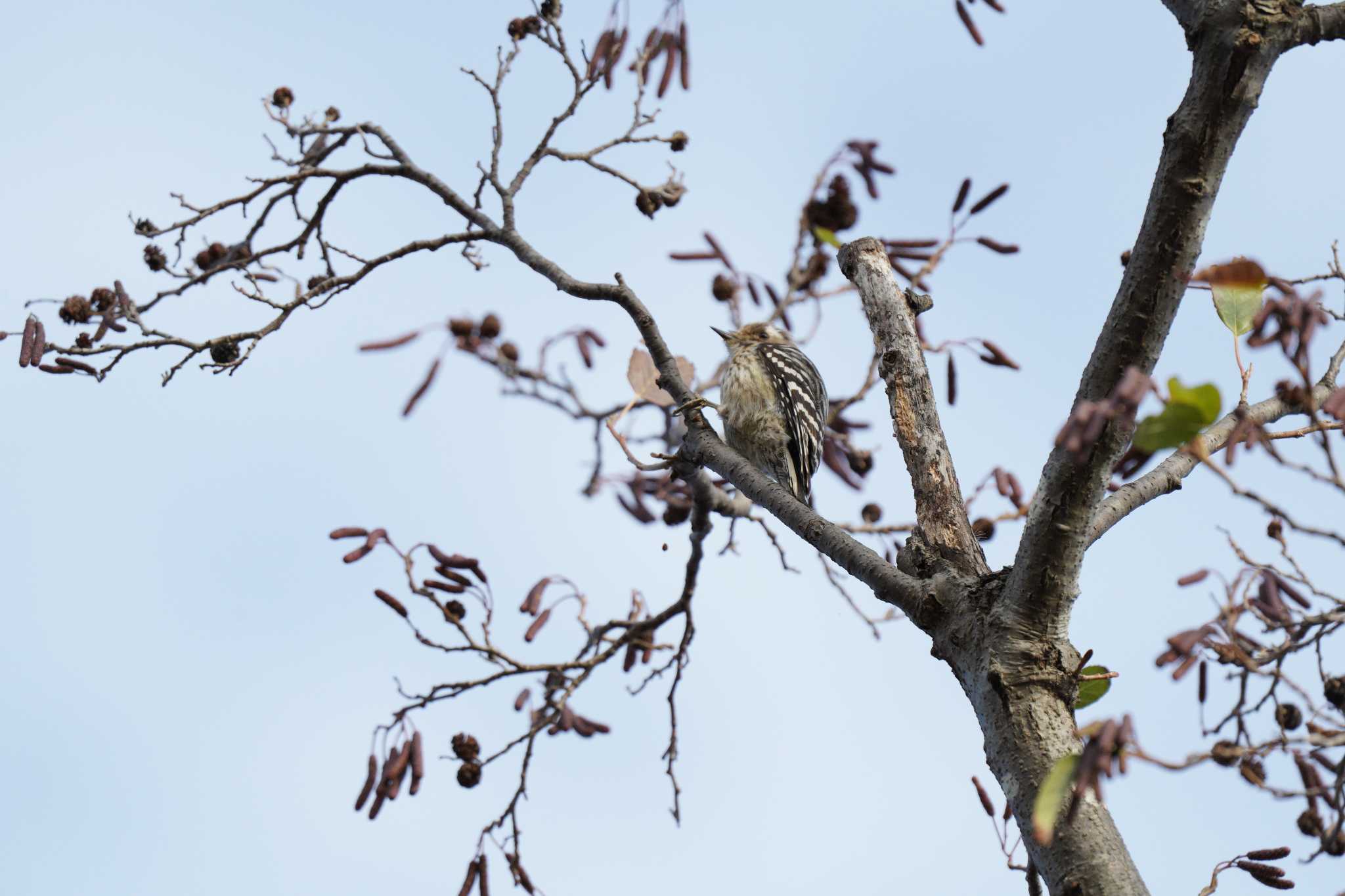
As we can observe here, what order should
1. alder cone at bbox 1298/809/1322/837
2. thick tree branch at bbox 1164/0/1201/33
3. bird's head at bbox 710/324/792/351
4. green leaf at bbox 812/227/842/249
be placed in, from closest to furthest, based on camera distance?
1. thick tree branch at bbox 1164/0/1201/33
2. alder cone at bbox 1298/809/1322/837
3. green leaf at bbox 812/227/842/249
4. bird's head at bbox 710/324/792/351

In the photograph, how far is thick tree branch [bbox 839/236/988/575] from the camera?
3.12m

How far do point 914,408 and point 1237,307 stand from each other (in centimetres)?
131

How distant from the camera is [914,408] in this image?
3496 mm

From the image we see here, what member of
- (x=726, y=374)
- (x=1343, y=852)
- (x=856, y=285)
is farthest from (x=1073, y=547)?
(x=726, y=374)

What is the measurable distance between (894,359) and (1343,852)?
1789 mm

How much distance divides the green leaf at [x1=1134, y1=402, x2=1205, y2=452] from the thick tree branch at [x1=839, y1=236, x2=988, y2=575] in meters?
1.53

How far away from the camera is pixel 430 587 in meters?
3.92

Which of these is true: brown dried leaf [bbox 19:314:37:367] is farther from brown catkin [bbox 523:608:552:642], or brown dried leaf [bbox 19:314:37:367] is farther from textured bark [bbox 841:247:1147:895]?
textured bark [bbox 841:247:1147:895]

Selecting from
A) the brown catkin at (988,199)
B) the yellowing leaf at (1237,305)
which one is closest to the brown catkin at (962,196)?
the brown catkin at (988,199)

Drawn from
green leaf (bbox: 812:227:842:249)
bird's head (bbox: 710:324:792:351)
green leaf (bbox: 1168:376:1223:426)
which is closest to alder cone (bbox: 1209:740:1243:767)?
green leaf (bbox: 1168:376:1223:426)

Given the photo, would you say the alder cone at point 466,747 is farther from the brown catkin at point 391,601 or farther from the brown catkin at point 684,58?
the brown catkin at point 684,58

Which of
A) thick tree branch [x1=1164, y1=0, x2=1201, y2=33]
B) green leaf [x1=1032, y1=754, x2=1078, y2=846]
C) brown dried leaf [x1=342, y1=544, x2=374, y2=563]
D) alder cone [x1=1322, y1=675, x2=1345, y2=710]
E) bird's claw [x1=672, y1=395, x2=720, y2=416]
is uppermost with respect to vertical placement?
bird's claw [x1=672, y1=395, x2=720, y2=416]

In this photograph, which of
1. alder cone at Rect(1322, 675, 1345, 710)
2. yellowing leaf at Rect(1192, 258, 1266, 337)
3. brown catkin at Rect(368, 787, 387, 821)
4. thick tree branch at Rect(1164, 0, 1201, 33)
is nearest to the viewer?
thick tree branch at Rect(1164, 0, 1201, 33)

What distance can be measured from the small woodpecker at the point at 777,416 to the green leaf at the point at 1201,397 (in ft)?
13.2
